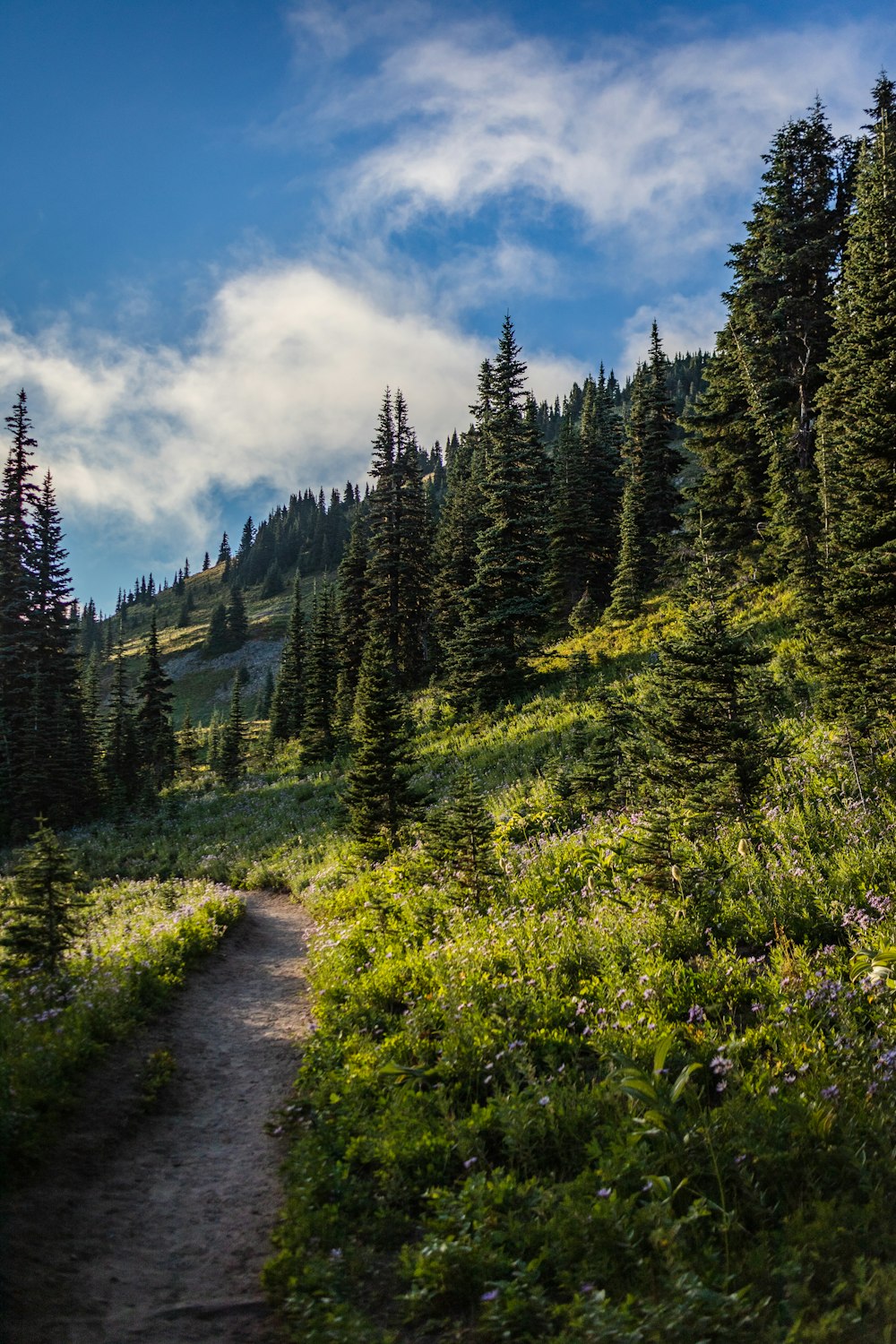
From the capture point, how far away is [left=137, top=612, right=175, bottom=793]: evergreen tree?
48.9 m

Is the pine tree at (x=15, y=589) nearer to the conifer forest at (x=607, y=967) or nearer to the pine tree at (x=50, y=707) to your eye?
the pine tree at (x=50, y=707)

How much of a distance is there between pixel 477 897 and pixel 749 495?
84.0ft

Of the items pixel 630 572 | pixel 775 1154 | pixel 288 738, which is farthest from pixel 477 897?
pixel 288 738

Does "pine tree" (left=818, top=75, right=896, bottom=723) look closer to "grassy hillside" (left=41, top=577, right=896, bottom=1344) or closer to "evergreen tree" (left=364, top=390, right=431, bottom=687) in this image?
"grassy hillside" (left=41, top=577, right=896, bottom=1344)

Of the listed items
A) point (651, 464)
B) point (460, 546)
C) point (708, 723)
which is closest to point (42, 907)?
point (708, 723)

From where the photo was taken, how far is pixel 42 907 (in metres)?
8.29

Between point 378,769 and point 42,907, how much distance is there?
8064 mm

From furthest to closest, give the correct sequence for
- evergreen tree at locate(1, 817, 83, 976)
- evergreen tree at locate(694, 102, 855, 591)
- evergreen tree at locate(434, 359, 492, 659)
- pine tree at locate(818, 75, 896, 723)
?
evergreen tree at locate(434, 359, 492, 659) < evergreen tree at locate(694, 102, 855, 591) < pine tree at locate(818, 75, 896, 723) < evergreen tree at locate(1, 817, 83, 976)

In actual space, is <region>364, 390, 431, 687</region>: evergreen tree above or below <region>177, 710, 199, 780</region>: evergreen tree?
above

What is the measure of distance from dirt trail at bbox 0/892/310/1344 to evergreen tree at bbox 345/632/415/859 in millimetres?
7062

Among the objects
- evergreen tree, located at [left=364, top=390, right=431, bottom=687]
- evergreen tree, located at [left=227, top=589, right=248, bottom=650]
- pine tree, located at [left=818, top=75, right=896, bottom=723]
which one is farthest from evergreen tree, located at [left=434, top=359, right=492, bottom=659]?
evergreen tree, located at [left=227, top=589, right=248, bottom=650]

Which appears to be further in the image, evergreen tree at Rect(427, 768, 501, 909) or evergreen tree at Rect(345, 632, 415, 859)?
evergreen tree at Rect(345, 632, 415, 859)

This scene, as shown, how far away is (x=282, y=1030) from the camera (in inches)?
339

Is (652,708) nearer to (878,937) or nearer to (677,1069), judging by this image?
(878,937)
